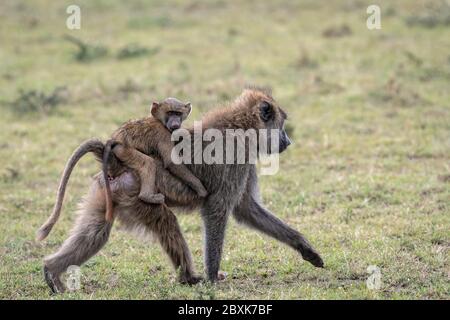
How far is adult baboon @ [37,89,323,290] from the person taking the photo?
5426 millimetres

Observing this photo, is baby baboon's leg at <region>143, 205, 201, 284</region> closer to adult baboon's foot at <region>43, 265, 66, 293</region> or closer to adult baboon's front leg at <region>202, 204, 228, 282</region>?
adult baboon's front leg at <region>202, 204, 228, 282</region>

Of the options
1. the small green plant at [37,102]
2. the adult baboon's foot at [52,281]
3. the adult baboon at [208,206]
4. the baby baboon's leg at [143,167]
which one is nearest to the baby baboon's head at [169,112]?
the adult baboon at [208,206]

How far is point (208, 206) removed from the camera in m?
5.68

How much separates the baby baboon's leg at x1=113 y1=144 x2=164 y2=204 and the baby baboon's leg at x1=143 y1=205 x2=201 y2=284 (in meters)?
0.09

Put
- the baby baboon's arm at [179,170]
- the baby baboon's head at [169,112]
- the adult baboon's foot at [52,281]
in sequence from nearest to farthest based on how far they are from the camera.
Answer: the adult baboon's foot at [52,281] < the baby baboon's arm at [179,170] < the baby baboon's head at [169,112]

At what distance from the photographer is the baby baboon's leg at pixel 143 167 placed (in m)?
5.36

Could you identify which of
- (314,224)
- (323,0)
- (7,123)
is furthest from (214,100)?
(323,0)

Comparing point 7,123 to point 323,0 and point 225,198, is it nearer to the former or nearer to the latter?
point 225,198

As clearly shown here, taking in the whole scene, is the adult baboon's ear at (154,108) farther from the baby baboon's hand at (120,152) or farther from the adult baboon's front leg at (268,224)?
the adult baboon's front leg at (268,224)

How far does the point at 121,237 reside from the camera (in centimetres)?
710

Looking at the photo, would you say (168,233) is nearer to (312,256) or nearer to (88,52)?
(312,256)

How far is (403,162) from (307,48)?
5.32 m

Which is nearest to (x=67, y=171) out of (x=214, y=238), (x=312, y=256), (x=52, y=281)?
(x=52, y=281)

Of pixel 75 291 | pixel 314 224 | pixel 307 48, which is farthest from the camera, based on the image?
pixel 307 48
